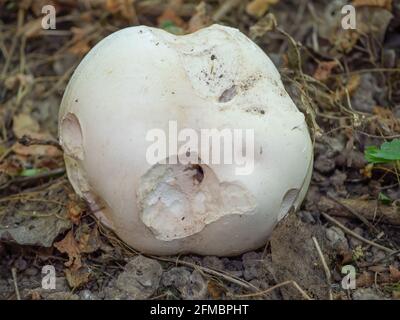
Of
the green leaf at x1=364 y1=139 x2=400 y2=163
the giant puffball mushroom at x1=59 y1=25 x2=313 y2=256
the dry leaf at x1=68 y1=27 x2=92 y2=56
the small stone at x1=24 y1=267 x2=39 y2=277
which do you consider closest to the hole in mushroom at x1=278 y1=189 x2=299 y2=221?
the giant puffball mushroom at x1=59 y1=25 x2=313 y2=256

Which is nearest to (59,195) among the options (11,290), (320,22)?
(11,290)

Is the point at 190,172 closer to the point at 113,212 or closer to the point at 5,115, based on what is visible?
the point at 113,212

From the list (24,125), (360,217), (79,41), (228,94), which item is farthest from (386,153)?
(79,41)

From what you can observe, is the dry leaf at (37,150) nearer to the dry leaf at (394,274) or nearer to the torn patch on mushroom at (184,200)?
the torn patch on mushroom at (184,200)

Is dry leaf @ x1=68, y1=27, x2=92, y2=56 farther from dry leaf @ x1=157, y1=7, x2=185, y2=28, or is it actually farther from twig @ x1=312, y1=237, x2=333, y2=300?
twig @ x1=312, y1=237, x2=333, y2=300

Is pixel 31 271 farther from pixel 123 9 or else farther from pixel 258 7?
pixel 258 7

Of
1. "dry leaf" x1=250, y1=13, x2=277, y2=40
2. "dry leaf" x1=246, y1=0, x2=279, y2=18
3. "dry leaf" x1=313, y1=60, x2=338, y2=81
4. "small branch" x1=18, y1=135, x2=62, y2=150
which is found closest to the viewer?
"small branch" x1=18, y1=135, x2=62, y2=150
